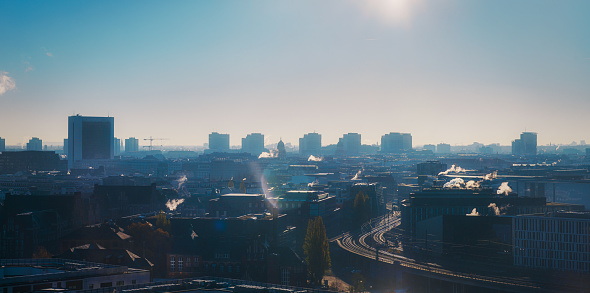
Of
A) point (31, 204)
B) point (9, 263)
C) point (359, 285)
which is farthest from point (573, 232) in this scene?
point (31, 204)

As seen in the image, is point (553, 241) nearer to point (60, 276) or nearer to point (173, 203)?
point (60, 276)

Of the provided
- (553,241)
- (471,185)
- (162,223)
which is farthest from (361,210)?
(162,223)

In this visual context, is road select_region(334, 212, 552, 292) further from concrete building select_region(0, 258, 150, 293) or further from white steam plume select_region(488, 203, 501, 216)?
concrete building select_region(0, 258, 150, 293)

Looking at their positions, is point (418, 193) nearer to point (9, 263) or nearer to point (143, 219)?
point (143, 219)

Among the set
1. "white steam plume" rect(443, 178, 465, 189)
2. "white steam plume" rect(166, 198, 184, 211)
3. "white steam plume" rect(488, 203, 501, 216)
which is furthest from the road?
"white steam plume" rect(443, 178, 465, 189)

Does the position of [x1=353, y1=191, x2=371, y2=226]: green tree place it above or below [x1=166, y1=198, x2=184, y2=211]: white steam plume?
below
